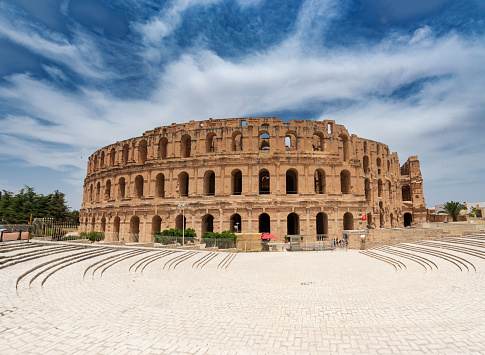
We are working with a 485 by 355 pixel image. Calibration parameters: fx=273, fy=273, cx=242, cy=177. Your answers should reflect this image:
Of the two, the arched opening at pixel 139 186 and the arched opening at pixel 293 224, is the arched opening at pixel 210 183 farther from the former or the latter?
the arched opening at pixel 293 224

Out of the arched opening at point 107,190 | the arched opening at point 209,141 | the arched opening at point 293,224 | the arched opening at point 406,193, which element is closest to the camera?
the arched opening at point 293,224

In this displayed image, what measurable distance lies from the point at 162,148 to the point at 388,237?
27.7 m

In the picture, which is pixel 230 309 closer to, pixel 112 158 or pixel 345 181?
pixel 345 181

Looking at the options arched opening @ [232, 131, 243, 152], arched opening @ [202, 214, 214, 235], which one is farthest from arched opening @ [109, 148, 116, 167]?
arched opening @ [232, 131, 243, 152]

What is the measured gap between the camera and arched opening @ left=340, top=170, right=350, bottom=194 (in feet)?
109

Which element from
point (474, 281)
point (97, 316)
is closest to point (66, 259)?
point (97, 316)

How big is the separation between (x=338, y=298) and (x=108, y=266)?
11099 millimetres

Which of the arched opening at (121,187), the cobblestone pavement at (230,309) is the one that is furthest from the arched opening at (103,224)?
the cobblestone pavement at (230,309)

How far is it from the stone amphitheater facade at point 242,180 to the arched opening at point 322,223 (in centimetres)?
18

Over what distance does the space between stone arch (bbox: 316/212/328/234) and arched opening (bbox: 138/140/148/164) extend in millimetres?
24133

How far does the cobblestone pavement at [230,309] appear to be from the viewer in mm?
5473

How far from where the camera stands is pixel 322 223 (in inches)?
1371

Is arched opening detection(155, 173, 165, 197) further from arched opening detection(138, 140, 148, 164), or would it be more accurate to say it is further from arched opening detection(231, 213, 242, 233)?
arched opening detection(231, 213, 242, 233)

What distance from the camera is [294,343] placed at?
5684mm
